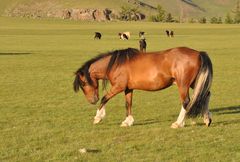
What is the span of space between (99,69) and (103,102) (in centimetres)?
81

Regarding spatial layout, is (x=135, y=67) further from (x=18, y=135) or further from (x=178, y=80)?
(x=18, y=135)

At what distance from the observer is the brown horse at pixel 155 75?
11023mm

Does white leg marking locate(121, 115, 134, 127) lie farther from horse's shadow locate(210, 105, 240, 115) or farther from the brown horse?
horse's shadow locate(210, 105, 240, 115)

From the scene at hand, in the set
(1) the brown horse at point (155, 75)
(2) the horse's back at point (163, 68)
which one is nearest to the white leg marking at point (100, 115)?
(1) the brown horse at point (155, 75)

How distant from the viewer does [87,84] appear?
11.9 metres

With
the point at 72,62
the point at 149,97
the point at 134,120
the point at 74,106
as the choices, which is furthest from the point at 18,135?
the point at 72,62

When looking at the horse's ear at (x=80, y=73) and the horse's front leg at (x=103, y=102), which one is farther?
the horse's ear at (x=80, y=73)

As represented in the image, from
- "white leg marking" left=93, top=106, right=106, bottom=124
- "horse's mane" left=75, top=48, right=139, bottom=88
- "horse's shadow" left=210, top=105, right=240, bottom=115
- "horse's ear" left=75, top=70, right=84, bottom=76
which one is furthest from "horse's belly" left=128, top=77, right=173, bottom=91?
"horse's shadow" left=210, top=105, right=240, bottom=115

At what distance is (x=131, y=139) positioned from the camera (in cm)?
1017

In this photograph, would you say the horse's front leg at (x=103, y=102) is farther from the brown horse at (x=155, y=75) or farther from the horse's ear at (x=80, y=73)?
the horse's ear at (x=80, y=73)

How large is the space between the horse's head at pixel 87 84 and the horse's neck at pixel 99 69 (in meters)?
0.13

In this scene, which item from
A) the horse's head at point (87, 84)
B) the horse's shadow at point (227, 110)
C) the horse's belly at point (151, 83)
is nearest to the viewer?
the horse's belly at point (151, 83)

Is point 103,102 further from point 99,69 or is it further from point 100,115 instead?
point 99,69

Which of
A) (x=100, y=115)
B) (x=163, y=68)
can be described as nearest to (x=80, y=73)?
(x=100, y=115)
